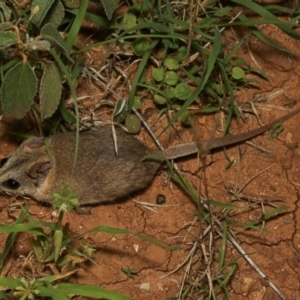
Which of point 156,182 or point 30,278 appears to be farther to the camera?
point 156,182

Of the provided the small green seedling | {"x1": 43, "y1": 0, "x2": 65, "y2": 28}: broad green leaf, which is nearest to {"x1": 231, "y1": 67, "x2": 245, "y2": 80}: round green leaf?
{"x1": 43, "y1": 0, "x2": 65, "y2": 28}: broad green leaf

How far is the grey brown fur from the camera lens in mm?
5711

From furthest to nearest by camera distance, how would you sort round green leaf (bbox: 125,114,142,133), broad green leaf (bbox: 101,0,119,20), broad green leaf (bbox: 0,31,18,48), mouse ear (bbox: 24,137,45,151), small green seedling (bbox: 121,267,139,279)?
round green leaf (bbox: 125,114,142,133), small green seedling (bbox: 121,267,139,279), mouse ear (bbox: 24,137,45,151), broad green leaf (bbox: 101,0,119,20), broad green leaf (bbox: 0,31,18,48)

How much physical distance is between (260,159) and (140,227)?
3.70 feet

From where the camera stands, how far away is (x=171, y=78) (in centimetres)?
602

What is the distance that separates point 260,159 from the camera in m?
6.16

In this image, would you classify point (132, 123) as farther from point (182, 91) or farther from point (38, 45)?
point (38, 45)

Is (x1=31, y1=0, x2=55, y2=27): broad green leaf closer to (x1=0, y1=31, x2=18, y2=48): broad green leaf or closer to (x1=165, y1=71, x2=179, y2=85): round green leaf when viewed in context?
(x1=0, y1=31, x2=18, y2=48): broad green leaf

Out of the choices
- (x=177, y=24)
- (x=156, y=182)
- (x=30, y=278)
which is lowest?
(x=30, y=278)

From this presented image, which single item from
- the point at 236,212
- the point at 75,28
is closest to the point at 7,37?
the point at 75,28

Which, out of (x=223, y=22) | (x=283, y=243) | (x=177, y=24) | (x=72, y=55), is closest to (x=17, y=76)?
(x=72, y=55)

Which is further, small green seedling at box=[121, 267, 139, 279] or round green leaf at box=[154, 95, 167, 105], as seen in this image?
round green leaf at box=[154, 95, 167, 105]

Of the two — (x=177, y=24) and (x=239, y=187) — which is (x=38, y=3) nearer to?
(x=177, y=24)

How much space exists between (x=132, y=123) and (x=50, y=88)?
935 mm
